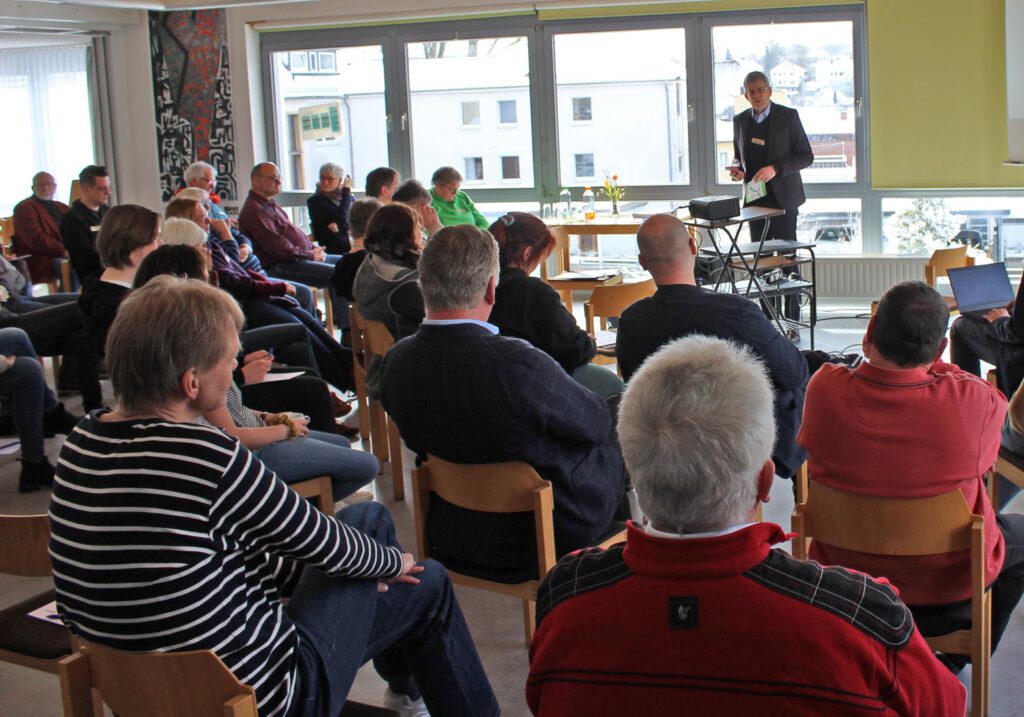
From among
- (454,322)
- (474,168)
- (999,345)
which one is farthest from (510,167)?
(454,322)

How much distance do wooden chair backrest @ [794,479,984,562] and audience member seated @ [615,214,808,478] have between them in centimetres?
90

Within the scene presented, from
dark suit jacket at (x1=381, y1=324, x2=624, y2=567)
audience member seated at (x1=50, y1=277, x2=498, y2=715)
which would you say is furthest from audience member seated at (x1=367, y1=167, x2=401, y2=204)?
audience member seated at (x1=50, y1=277, x2=498, y2=715)

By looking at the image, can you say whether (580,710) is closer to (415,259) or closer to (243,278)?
(415,259)

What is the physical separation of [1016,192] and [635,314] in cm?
576

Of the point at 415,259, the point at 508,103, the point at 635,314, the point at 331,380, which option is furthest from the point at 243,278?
the point at 508,103

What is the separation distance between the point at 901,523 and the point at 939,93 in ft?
21.7

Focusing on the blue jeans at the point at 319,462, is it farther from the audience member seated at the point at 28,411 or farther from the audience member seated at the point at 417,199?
the audience member seated at the point at 417,199

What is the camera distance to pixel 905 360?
2561mm

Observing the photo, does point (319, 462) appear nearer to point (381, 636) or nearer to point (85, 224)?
point (381, 636)

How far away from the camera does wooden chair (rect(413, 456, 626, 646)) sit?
2.68 metres

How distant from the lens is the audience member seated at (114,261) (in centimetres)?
463

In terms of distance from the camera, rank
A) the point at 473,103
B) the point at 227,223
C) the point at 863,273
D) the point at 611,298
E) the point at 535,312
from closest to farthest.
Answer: the point at 535,312, the point at 611,298, the point at 227,223, the point at 863,273, the point at 473,103

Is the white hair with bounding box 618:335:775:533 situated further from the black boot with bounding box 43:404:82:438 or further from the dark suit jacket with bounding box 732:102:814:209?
the dark suit jacket with bounding box 732:102:814:209

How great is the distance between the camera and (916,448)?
243 centimetres
